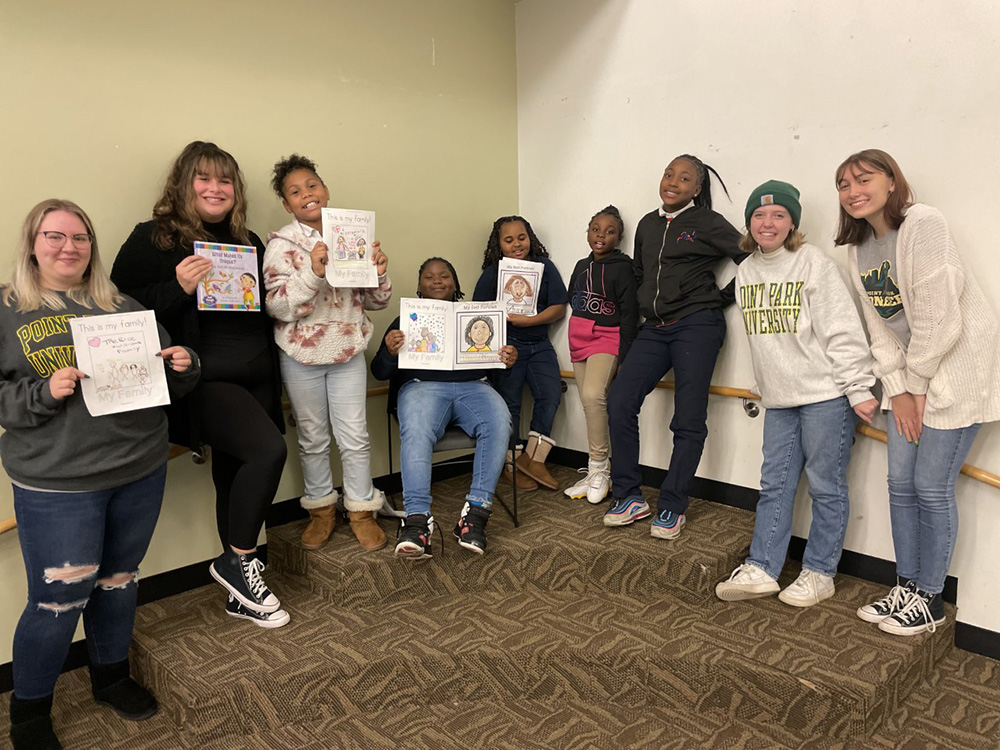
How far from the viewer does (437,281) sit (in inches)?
136

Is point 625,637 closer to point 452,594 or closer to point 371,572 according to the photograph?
point 452,594

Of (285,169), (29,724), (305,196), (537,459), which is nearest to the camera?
(29,724)

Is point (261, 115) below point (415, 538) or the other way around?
the other way around

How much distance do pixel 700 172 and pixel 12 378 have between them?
2900 mm

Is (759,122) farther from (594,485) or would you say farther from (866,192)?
(594,485)

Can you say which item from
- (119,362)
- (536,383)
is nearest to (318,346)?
(119,362)

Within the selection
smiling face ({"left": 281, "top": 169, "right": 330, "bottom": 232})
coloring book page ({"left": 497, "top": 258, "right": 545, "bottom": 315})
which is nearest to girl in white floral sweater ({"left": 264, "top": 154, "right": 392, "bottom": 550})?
smiling face ({"left": 281, "top": 169, "right": 330, "bottom": 232})

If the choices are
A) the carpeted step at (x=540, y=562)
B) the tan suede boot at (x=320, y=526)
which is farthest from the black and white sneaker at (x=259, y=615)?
the tan suede boot at (x=320, y=526)

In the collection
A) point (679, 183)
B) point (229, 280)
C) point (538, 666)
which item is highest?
point (679, 183)

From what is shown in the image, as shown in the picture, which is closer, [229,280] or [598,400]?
[229,280]

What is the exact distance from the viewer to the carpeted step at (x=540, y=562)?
2.87 meters

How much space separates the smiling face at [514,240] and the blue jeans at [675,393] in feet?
3.06

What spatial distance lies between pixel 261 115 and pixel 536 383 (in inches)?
78.6

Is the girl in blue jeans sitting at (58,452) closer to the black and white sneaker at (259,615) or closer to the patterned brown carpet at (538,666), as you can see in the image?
the patterned brown carpet at (538,666)
